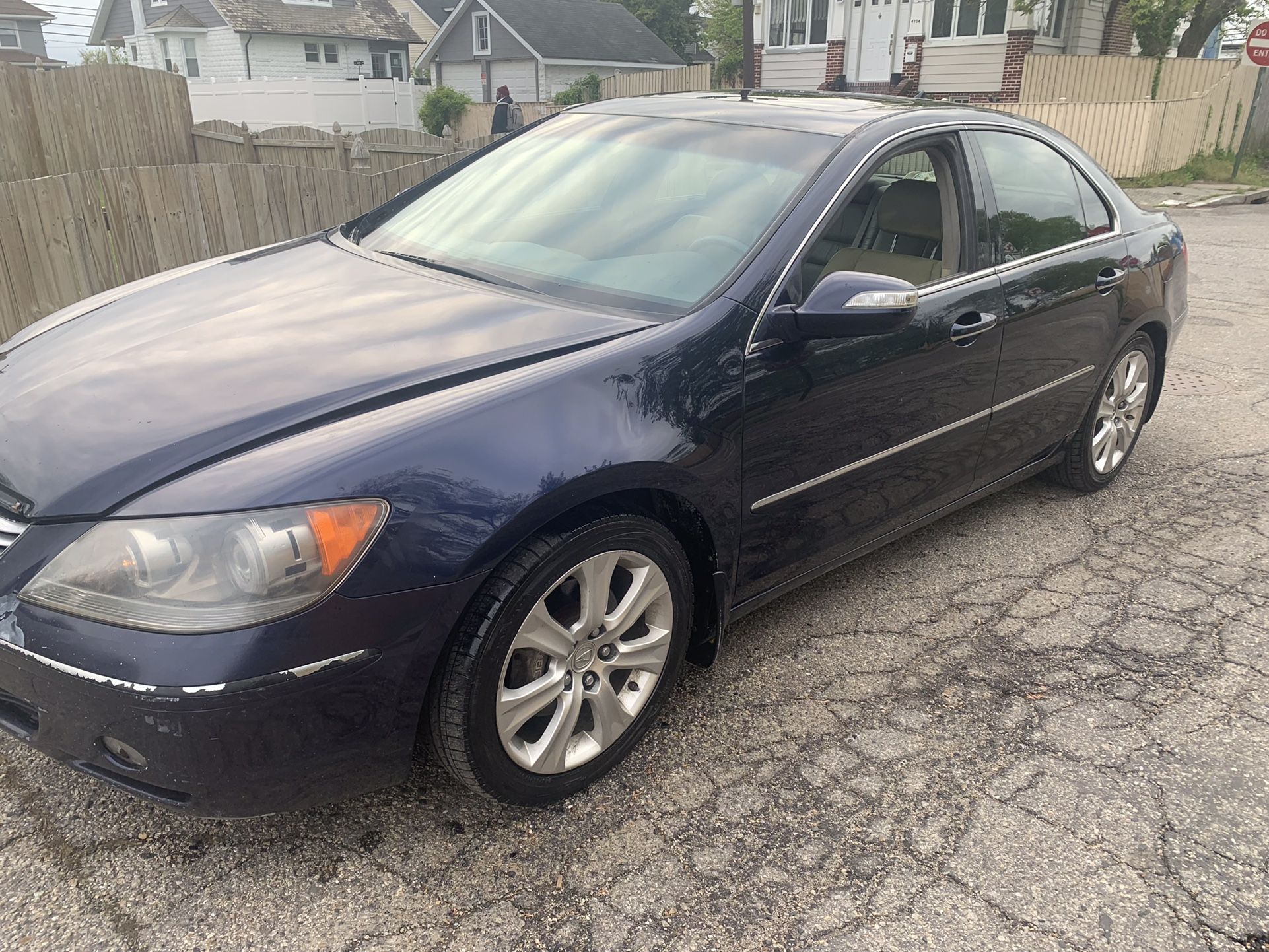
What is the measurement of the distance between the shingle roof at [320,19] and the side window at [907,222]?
39948 millimetres

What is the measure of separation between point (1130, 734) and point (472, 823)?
1.86 metres

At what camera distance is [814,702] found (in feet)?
9.53

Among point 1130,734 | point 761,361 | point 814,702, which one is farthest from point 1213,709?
point 761,361

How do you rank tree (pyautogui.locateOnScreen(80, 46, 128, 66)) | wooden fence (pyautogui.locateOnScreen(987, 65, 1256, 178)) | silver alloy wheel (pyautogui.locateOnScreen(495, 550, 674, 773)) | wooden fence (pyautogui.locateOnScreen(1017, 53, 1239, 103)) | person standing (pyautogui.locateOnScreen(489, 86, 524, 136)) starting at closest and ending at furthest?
silver alloy wheel (pyautogui.locateOnScreen(495, 550, 674, 773)) → person standing (pyautogui.locateOnScreen(489, 86, 524, 136)) → wooden fence (pyautogui.locateOnScreen(987, 65, 1256, 178)) → wooden fence (pyautogui.locateOnScreen(1017, 53, 1239, 103)) → tree (pyautogui.locateOnScreen(80, 46, 128, 66))

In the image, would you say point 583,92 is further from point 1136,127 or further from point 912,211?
point 912,211

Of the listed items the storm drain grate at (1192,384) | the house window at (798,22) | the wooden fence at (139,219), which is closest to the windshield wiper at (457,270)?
the wooden fence at (139,219)

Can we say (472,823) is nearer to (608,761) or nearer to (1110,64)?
(608,761)

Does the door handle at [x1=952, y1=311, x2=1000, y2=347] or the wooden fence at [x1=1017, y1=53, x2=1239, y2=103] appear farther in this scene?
the wooden fence at [x1=1017, y1=53, x2=1239, y2=103]

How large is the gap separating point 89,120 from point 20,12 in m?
57.4

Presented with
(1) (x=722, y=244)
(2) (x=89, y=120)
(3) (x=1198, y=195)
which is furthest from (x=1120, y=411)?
(3) (x=1198, y=195)

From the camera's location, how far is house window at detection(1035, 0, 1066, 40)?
21484 mm

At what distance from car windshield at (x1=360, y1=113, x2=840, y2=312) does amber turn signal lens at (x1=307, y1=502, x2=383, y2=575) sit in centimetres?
103

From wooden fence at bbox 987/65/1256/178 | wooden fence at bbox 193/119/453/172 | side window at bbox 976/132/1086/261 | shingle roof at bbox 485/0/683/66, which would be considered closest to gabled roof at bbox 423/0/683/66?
shingle roof at bbox 485/0/683/66

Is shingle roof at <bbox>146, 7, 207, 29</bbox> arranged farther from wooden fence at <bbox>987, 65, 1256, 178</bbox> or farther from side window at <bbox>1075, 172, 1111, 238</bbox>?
side window at <bbox>1075, 172, 1111, 238</bbox>
